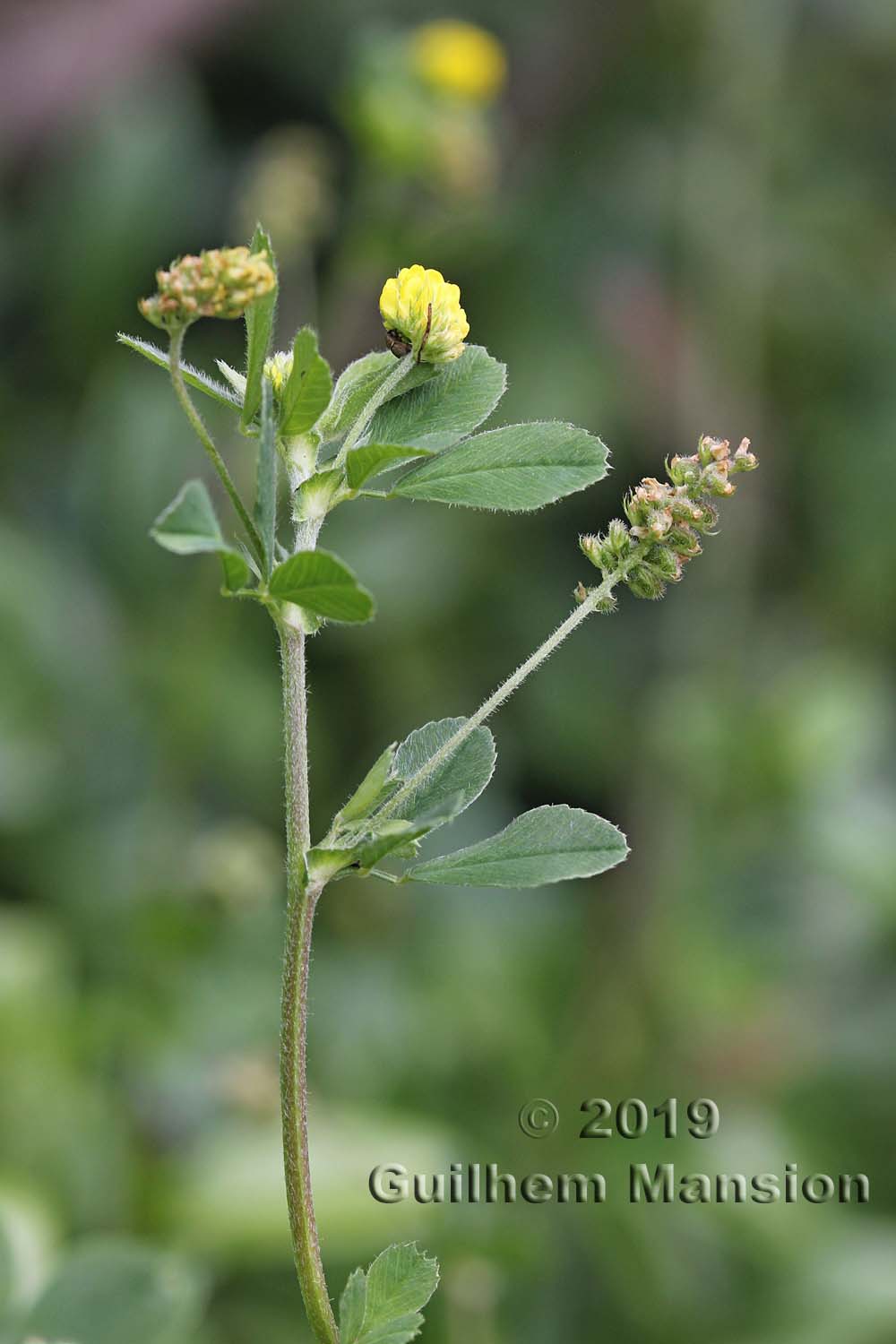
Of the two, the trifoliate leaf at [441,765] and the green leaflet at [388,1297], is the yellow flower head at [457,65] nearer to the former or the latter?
the trifoliate leaf at [441,765]

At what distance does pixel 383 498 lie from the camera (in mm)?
708

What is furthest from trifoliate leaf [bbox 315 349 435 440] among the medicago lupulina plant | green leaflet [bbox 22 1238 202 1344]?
green leaflet [bbox 22 1238 202 1344]

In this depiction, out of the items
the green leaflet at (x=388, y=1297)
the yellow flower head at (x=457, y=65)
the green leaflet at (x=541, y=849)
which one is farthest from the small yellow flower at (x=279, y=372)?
the yellow flower head at (x=457, y=65)

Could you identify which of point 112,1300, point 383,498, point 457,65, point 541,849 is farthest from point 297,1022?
point 457,65

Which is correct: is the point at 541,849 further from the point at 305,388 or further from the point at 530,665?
the point at 305,388

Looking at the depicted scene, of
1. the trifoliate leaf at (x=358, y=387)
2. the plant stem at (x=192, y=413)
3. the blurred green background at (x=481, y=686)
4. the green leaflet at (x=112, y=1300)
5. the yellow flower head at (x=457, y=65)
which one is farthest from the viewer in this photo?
the yellow flower head at (x=457, y=65)

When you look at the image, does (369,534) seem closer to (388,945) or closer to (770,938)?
(388,945)

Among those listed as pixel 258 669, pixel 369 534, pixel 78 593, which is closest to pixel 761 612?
pixel 369 534

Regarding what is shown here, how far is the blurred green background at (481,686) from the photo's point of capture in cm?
178

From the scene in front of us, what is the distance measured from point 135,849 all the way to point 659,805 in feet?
2.85

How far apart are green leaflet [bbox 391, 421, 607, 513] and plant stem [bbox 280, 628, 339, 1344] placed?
0.14 metres

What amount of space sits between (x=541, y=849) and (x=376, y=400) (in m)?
0.22

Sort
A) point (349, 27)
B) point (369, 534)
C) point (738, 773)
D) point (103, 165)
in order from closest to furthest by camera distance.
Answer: point (738, 773)
point (369, 534)
point (103, 165)
point (349, 27)

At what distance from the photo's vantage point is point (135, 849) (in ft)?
7.06
